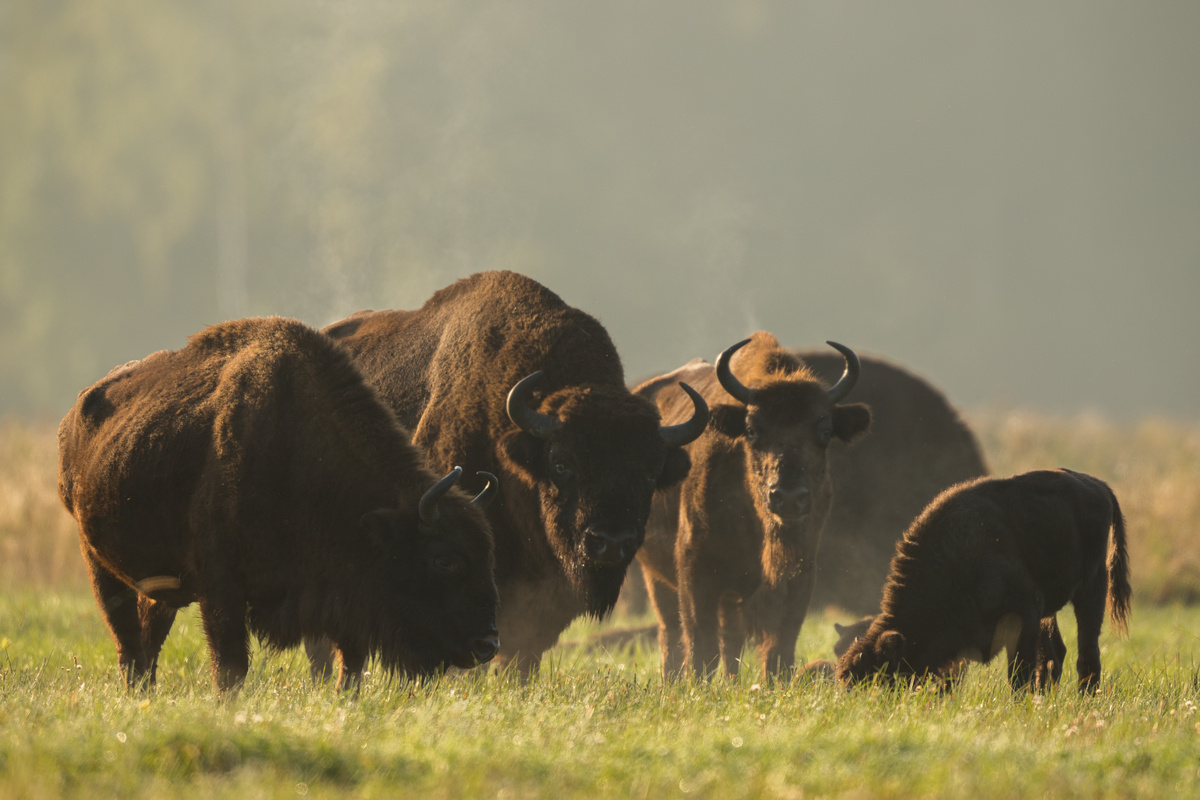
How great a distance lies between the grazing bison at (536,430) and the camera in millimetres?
8148

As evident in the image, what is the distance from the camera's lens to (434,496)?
23.3 ft

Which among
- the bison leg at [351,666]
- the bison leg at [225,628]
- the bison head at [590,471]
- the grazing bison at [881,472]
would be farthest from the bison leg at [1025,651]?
the grazing bison at [881,472]

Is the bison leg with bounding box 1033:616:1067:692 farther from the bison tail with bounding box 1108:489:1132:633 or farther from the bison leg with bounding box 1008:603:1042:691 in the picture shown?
the bison tail with bounding box 1108:489:1132:633

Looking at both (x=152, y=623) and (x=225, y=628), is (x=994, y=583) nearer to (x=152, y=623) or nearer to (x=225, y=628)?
(x=225, y=628)

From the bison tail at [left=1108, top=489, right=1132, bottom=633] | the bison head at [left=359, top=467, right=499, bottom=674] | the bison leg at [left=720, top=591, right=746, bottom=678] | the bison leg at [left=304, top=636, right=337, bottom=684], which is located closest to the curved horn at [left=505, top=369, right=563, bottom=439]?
the bison head at [left=359, top=467, right=499, bottom=674]

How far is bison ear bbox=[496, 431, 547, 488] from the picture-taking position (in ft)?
27.9

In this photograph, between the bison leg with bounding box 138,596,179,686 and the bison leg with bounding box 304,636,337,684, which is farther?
the bison leg with bounding box 304,636,337,684

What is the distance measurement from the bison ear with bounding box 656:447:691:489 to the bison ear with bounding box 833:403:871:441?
5.93ft

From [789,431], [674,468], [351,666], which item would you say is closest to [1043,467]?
[789,431]

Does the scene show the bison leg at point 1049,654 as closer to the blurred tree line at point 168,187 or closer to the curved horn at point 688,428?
the curved horn at point 688,428

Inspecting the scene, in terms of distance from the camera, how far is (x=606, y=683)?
7.74 metres

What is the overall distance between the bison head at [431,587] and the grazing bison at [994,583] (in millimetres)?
2312

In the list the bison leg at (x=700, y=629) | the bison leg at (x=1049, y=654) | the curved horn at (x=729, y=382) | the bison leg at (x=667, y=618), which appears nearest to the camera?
the bison leg at (x=1049, y=654)

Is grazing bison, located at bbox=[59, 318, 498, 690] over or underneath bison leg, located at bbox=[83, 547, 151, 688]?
over
